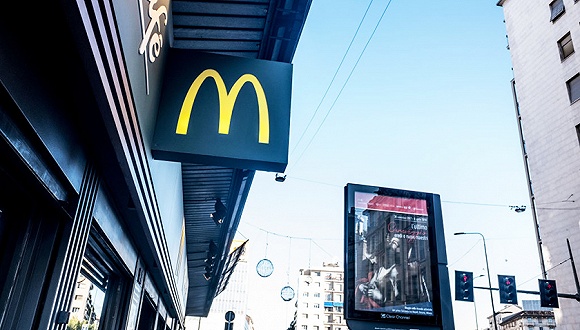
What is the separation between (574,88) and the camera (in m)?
21.8

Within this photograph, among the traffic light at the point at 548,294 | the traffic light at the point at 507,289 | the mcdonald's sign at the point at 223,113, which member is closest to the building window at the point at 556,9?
the traffic light at the point at 548,294

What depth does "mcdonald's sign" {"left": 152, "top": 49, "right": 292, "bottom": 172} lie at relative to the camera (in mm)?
3430

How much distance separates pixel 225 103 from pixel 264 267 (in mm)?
14846

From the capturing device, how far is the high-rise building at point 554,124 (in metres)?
21.3

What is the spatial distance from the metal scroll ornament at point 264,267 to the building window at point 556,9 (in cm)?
1970

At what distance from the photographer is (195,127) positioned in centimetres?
346

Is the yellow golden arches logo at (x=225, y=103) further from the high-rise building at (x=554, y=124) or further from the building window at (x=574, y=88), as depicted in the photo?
the building window at (x=574, y=88)

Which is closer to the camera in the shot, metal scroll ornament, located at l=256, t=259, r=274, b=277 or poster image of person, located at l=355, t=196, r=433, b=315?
poster image of person, located at l=355, t=196, r=433, b=315

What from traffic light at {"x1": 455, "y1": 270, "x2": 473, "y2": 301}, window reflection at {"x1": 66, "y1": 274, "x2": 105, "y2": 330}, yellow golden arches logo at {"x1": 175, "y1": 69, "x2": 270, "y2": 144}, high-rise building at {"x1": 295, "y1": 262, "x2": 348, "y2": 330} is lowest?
window reflection at {"x1": 66, "y1": 274, "x2": 105, "y2": 330}

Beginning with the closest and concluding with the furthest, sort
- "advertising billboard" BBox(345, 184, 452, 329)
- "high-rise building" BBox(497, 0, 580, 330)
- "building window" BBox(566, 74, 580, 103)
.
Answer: "advertising billboard" BBox(345, 184, 452, 329)
"high-rise building" BBox(497, 0, 580, 330)
"building window" BBox(566, 74, 580, 103)

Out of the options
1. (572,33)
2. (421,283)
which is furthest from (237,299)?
(421,283)

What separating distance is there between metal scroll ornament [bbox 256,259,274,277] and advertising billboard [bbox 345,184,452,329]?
373 inches

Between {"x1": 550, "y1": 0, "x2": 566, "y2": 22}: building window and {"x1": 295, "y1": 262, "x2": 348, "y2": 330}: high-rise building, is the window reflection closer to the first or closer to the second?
{"x1": 550, "y1": 0, "x2": 566, "y2": 22}: building window

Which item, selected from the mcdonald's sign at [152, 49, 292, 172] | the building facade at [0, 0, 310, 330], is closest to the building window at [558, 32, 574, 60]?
the building facade at [0, 0, 310, 330]
